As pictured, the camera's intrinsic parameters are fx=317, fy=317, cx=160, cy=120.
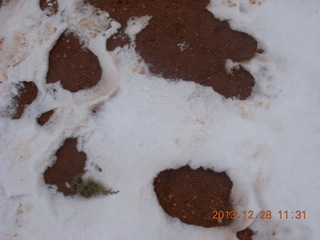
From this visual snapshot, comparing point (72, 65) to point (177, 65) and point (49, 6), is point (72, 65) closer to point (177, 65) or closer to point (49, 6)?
point (49, 6)

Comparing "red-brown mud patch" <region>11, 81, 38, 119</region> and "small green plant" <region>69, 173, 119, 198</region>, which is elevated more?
"red-brown mud patch" <region>11, 81, 38, 119</region>

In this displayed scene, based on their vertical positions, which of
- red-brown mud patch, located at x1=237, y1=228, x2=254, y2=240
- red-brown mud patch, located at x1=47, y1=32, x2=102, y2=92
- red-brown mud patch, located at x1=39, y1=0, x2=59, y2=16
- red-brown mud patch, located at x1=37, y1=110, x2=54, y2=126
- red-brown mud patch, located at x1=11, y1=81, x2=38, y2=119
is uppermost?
red-brown mud patch, located at x1=39, y1=0, x2=59, y2=16

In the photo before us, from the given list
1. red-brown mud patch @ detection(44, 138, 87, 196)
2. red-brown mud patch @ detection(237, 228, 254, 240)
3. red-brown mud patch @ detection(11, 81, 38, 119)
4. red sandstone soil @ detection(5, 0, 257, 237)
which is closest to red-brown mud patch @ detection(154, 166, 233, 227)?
red sandstone soil @ detection(5, 0, 257, 237)

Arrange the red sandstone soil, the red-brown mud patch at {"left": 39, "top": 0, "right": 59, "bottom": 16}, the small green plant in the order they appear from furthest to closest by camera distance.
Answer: the red-brown mud patch at {"left": 39, "top": 0, "right": 59, "bottom": 16} → the red sandstone soil → the small green plant

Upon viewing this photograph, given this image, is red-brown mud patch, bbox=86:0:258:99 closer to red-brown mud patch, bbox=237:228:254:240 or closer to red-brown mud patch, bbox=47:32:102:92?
red-brown mud patch, bbox=47:32:102:92

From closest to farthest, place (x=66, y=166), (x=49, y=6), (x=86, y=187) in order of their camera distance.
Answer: (x=86, y=187) → (x=66, y=166) → (x=49, y=6)

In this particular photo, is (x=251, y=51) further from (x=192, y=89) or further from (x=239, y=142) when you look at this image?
(x=239, y=142)

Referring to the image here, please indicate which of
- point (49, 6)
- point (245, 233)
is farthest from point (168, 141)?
point (49, 6)
